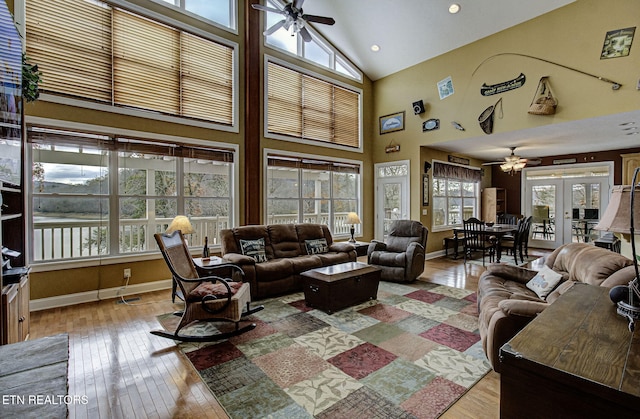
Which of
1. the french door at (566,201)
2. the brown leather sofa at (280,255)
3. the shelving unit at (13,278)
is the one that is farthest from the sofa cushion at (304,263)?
the french door at (566,201)

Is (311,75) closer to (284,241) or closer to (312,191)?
(312,191)

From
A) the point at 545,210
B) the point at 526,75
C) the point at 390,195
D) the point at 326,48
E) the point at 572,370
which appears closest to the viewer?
the point at 572,370

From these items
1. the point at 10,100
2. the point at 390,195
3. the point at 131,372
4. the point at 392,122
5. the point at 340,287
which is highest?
the point at 392,122

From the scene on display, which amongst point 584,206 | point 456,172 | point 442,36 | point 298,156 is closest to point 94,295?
point 298,156

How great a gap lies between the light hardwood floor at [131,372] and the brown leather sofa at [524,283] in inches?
15.7

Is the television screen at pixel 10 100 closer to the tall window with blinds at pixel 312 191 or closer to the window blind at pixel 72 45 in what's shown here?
the window blind at pixel 72 45

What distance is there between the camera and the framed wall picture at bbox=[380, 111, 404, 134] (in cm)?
705

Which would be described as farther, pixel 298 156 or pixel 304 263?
pixel 298 156

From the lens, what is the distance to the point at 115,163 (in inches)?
171

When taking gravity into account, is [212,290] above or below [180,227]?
below

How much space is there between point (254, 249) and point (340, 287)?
1557 mm

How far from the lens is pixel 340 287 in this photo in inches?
145

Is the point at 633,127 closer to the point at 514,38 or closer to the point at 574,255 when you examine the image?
the point at 514,38

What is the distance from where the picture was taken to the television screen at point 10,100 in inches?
93.0
